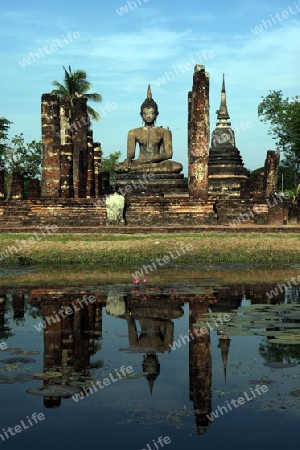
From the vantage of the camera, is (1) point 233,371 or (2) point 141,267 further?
(2) point 141,267

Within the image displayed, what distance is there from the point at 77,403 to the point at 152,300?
4.28 meters

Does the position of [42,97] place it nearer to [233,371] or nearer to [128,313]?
[128,313]

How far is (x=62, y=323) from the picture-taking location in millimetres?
7465

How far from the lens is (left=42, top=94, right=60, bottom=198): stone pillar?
2173 centimetres

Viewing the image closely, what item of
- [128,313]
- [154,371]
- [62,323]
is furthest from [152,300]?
[154,371]

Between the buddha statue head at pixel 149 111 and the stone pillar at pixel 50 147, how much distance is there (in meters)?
5.55

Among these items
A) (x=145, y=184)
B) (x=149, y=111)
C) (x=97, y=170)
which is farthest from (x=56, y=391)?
(x=97, y=170)

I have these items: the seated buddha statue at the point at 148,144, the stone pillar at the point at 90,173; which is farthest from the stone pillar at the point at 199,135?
the stone pillar at the point at 90,173

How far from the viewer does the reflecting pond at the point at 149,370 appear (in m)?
4.15

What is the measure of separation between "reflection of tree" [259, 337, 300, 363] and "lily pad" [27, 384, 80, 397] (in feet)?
5.83

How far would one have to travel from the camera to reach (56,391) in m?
4.92

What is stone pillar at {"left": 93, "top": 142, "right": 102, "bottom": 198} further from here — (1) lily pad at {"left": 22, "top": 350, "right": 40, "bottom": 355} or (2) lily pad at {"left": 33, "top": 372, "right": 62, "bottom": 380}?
(2) lily pad at {"left": 33, "top": 372, "right": 62, "bottom": 380}

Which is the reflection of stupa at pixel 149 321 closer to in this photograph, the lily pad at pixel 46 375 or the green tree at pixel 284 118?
the lily pad at pixel 46 375

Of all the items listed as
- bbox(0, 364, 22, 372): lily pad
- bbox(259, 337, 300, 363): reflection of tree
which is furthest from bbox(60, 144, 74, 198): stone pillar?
bbox(0, 364, 22, 372): lily pad
